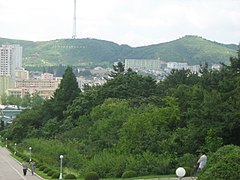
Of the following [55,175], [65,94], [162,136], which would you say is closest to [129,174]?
[162,136]

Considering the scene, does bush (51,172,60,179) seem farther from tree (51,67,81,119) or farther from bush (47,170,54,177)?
tree (51,67,81,119)

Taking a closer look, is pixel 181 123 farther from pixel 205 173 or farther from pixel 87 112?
pixel 87 112

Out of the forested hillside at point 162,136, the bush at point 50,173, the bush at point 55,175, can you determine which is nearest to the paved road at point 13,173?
the bush at point 50,173

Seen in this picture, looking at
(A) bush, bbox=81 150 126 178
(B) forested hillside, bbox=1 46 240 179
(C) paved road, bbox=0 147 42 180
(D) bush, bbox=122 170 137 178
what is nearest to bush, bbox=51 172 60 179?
(C) paved road, bbox=0 147 42 180

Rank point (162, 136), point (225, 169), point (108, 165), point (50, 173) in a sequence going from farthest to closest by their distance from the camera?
point (50, 173)
point (162, 136)
point (108, 165)
point (225, 169)

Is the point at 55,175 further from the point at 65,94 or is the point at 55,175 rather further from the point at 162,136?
the point at 65,94

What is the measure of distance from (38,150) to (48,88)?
5387 inches

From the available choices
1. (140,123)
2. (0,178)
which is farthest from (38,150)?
(140,123)

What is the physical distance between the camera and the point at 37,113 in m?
63.9

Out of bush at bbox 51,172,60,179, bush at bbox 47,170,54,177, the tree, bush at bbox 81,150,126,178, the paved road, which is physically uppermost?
the tree

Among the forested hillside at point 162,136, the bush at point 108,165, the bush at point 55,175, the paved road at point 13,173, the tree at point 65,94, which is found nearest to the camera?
the forested hillside at point 162,136

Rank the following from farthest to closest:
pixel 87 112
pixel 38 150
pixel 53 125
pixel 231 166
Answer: pixel 53 125, pixel 87 112, pixel 38 150, pixel 231 166

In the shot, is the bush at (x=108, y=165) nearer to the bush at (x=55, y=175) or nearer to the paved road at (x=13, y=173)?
the bush at (x=55, y=175)

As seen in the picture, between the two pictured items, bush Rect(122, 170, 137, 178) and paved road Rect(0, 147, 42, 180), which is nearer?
bush Rect(122, 170, 137, 178)
